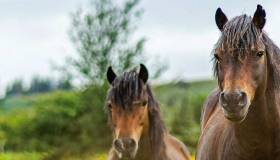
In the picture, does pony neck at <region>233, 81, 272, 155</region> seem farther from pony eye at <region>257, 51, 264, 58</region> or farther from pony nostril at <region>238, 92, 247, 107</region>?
pony nostril at <region>238, 92, 247, 107</region>

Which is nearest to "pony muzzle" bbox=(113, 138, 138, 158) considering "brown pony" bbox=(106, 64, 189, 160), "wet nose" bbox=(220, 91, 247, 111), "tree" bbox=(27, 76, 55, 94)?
"brown pony" bbox=(106, 64, 189, 160)

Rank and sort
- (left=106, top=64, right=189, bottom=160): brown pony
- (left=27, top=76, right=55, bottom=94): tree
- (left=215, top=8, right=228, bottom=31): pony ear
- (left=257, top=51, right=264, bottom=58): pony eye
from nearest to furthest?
(left=257, top=51, right=264, bottom=58): pony eye < (left=215, top=8, right=228, bottom=31): pony ear < (left=106, top=64, right=189, bottom=160): brown pony < (left=27, top=76, right=55, bottom=94): tree

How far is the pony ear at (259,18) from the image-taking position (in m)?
6.04

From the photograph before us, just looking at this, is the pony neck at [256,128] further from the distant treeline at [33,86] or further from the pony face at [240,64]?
the distant treeline at [33,86]

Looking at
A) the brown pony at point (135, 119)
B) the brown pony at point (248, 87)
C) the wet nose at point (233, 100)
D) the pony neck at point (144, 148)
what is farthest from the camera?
the pony neck at point (144, 148)

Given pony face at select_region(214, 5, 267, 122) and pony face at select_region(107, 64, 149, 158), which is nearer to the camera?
pony face at select_region(214, 5, 267, 122)

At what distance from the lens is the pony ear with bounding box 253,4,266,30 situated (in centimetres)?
604

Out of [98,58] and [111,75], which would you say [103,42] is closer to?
[98,58]

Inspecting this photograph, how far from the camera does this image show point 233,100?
212 inches

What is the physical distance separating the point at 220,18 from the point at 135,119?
2.66 meters

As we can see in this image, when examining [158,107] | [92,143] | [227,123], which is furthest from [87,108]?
[227,123]

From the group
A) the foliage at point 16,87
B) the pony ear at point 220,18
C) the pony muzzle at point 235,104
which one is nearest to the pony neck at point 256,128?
the pony muzzle at point 235,104

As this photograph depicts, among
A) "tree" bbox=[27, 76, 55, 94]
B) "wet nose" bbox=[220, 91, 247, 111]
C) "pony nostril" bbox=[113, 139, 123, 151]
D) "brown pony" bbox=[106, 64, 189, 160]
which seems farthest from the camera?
"tree" bbox=[27, 76, 55, 94]

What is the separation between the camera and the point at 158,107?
9.40 meters
